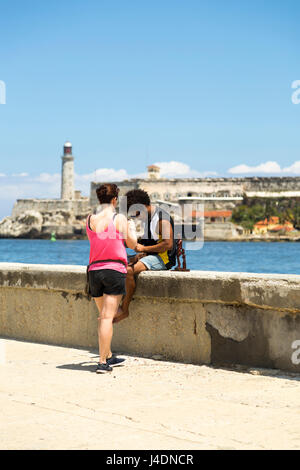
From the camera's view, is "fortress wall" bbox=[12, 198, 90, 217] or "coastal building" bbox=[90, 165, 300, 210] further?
"fortress wall" bbox=[12, 198, 90, 217]

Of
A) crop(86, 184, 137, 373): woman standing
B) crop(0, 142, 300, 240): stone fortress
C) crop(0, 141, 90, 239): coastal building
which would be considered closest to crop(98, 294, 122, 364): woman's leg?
crop(86, 184, 137, 373): woman standing

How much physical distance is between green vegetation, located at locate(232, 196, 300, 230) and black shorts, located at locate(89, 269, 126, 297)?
94.5 metres

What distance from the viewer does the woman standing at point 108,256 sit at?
428 centimetres

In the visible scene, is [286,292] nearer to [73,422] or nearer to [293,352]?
[293,352]

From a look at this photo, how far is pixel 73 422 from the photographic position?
2.96m

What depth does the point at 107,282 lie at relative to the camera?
4.28 metres

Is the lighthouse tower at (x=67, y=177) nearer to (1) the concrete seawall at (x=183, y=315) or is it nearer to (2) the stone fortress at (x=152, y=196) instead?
(2) the stone fortress at (x=152, y=196)

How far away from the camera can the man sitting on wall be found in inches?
178

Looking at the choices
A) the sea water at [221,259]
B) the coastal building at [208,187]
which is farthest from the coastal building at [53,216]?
the sea water at [221,259]

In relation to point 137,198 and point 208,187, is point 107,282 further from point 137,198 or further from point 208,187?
point 208,187

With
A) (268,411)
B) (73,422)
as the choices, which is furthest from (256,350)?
(73,422)

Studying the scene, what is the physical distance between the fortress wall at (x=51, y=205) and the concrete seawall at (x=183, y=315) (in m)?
107

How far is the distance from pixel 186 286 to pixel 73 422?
1.68 meters

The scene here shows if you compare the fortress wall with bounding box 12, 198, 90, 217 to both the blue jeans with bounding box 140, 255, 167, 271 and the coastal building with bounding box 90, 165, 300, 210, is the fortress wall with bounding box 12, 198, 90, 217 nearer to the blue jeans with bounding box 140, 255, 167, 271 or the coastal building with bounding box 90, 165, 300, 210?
the coastal building with bounding box 90, 165, 300, 210
